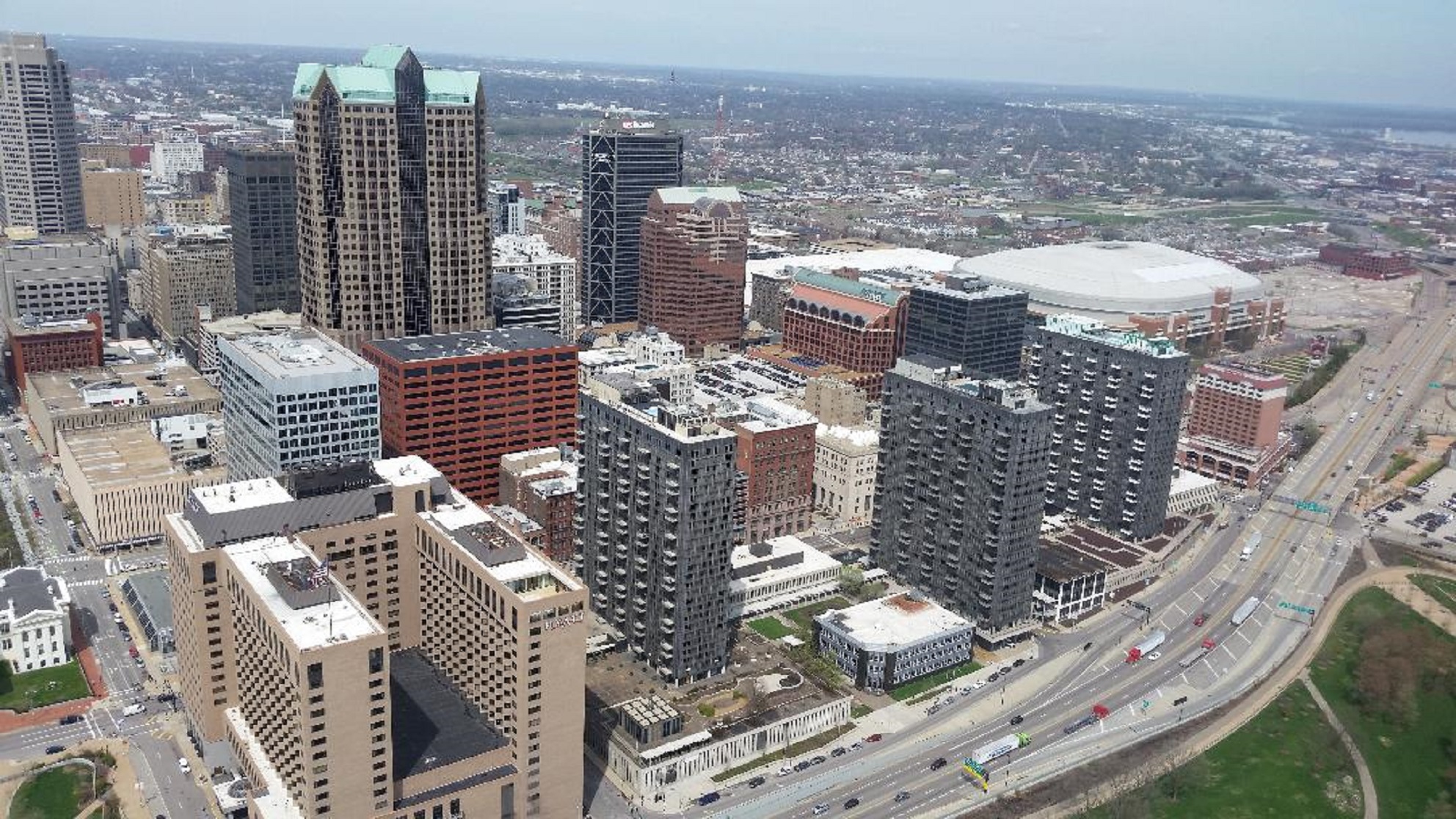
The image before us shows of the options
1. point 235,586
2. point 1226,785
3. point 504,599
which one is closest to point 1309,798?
point 1226,785

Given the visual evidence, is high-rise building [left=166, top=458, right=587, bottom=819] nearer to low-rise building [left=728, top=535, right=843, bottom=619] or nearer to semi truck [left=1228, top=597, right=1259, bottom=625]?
low-rise building [left=728, top=535, right=843, bottom=619]

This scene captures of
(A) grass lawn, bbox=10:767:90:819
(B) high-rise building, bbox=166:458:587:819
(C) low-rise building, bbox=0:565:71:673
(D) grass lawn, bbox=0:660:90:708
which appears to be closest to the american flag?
(B) high-rise building, bbox=166:458:587:819

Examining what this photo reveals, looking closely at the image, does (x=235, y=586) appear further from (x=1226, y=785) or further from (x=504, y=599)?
(x=1226, y=785)

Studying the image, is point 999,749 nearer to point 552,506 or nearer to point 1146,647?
point 1146,647

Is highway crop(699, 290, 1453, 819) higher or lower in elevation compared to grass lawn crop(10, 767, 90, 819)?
lower

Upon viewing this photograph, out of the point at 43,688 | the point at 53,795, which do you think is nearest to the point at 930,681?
the point at 53,795
